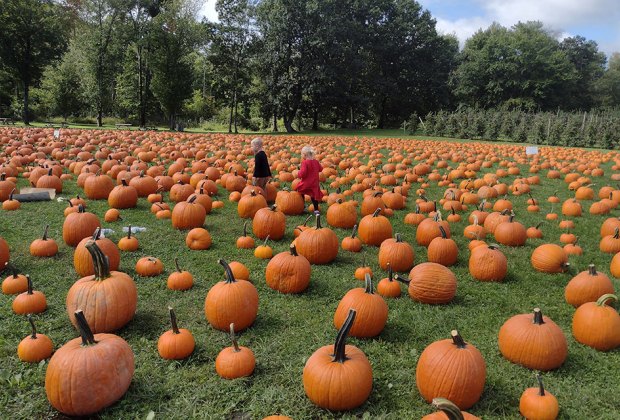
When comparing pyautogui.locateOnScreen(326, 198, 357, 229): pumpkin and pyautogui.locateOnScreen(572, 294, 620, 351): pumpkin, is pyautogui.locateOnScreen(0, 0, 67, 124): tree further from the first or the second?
pyautogui.locateOnScreen(572, 294, 620, 351): pumpkin

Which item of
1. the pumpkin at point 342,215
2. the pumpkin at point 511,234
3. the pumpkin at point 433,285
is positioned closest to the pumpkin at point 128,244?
the pumpkin at point 342,215

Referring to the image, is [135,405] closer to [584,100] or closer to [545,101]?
[545,101]

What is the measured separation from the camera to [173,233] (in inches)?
305

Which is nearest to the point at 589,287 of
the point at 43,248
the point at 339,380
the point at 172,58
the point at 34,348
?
the point at 339,380

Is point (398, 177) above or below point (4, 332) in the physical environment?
above

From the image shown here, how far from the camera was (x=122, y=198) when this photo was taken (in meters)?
9.14

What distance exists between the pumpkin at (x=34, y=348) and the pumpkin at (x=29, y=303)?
776 mm

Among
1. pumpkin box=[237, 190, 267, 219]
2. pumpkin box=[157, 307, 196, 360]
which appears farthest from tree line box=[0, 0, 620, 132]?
pumpkin box=[157, 307, 196, 360]

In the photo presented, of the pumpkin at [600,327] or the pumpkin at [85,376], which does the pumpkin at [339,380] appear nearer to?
the pumpkin at [85,376]

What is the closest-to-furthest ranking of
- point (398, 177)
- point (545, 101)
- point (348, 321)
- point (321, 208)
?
point (348, 321) < point (321, 208) < point (398, 177) < point (545, 101)

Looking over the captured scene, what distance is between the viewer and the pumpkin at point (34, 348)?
12.8ft

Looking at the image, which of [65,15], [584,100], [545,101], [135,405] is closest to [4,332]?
[135,405]

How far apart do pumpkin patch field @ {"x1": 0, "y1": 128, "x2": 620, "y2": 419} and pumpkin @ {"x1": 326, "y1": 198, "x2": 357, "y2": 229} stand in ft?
0.08

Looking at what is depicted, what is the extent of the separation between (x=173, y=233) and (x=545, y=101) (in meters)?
70.6
